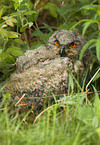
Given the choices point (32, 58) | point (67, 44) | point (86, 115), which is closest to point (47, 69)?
point (32, 58)

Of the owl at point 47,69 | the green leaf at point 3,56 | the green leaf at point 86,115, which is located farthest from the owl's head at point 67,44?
the green leaf at point 86,115

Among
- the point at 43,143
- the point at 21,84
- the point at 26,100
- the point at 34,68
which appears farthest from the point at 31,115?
the point at 43,143

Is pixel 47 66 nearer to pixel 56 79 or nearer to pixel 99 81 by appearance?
pixel 56 79

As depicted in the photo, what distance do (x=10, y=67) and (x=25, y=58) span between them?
0.30 m

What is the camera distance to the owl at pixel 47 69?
8.84 feet

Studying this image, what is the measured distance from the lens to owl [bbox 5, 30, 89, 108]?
2695mm

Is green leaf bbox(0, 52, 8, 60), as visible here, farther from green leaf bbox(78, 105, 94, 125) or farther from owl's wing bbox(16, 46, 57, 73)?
green leaf bbox(78, 105, 94, 125)

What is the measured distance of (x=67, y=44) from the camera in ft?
10.3

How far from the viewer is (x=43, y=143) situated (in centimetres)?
147

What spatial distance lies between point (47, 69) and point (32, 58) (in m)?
0.44

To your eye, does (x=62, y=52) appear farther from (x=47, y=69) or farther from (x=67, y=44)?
(x=47, y=69)

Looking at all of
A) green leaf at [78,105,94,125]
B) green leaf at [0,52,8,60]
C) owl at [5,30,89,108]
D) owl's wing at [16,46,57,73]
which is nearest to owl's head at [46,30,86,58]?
owl at [5,30,89,108]


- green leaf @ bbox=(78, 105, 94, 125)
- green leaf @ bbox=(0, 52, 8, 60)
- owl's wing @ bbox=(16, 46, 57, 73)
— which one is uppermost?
green leaf @ bbox=(0, 52, 8, 60)

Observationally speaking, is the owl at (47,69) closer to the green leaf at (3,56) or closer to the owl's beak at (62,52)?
the owl's beak at (62,52)
